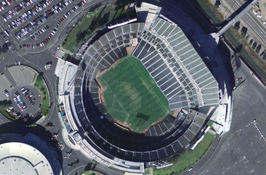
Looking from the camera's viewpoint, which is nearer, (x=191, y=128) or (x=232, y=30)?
(x=191, y=128)

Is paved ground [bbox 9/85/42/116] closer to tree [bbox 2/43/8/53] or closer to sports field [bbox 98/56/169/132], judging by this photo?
tree [bbox 2/43/8/53]

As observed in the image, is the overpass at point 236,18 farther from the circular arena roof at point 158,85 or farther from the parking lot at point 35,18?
the parking lot at point 35,18

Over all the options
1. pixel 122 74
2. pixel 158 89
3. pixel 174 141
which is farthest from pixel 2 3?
pixel 174 141

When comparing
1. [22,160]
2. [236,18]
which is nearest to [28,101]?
[22,160]

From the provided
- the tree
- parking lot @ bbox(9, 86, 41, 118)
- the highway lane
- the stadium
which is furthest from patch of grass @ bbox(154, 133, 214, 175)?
the tree

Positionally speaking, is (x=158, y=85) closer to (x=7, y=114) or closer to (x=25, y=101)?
(x=25, y=101)

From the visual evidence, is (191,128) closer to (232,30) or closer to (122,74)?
(122,74)
